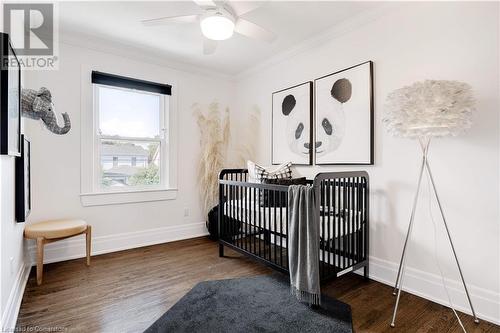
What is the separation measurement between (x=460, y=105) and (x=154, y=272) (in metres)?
2.75

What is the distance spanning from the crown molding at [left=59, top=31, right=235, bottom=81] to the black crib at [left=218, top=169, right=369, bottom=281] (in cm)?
187

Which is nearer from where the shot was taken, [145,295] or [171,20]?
[171,20]

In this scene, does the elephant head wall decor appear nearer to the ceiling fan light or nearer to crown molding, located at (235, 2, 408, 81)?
the ceiling fan light

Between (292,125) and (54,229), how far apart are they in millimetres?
2612

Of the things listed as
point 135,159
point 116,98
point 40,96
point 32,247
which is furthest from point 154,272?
point 116,98

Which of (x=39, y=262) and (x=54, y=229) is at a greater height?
(x=54, y=229)

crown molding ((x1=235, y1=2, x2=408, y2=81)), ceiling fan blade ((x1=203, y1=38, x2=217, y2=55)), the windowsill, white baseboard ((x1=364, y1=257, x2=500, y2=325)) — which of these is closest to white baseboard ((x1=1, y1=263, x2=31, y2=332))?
the windowsill

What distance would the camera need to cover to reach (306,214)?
1.86 metres

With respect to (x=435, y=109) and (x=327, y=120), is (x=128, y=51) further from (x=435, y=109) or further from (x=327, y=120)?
(x=435, y=109)

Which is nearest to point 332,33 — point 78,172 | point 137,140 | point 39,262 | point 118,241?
point 137,140

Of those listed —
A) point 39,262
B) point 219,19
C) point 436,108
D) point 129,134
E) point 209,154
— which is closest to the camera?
point 436,108

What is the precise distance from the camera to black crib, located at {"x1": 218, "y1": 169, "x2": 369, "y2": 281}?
6.53ft

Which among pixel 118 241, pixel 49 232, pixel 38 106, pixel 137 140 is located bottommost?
pixel 118 241

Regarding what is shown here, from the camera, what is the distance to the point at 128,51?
3.11 meters
